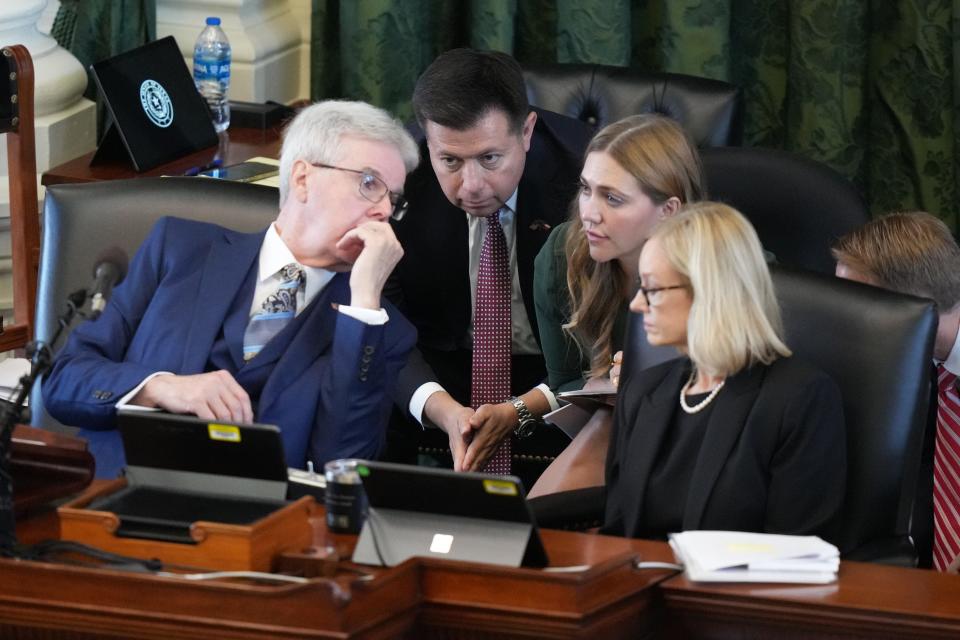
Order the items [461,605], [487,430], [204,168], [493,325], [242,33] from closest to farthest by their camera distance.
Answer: [461,605] → [487,430] → [493,325] → [204,168] → [242,33]

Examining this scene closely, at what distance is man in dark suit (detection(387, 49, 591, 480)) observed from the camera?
9.86ft

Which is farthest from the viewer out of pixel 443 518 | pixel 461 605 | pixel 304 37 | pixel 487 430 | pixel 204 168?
pixel 304 37

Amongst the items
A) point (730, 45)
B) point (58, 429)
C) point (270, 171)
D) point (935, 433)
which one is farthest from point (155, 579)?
point (730, 45)

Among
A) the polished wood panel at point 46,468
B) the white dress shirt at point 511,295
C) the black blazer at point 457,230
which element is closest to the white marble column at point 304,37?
the black blazer at point 457,230

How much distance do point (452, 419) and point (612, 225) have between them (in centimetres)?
53

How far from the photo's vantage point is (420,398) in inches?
122

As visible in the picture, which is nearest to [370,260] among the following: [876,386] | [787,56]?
[876,386]

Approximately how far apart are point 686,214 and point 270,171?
1.63 meters

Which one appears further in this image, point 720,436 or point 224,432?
point 720,436

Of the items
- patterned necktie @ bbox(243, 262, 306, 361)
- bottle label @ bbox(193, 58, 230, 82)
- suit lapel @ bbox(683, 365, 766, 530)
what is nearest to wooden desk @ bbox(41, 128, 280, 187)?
bottle label @ bbox(193, 58, 230, 82)

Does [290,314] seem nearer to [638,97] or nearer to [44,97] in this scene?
→ [638,97]

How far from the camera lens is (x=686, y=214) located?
2.25m

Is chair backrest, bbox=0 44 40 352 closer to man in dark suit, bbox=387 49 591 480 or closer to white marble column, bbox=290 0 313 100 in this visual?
man in dark suit, bbox=387 49 591 480

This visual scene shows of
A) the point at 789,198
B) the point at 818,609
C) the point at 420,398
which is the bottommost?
the point at 420,398
